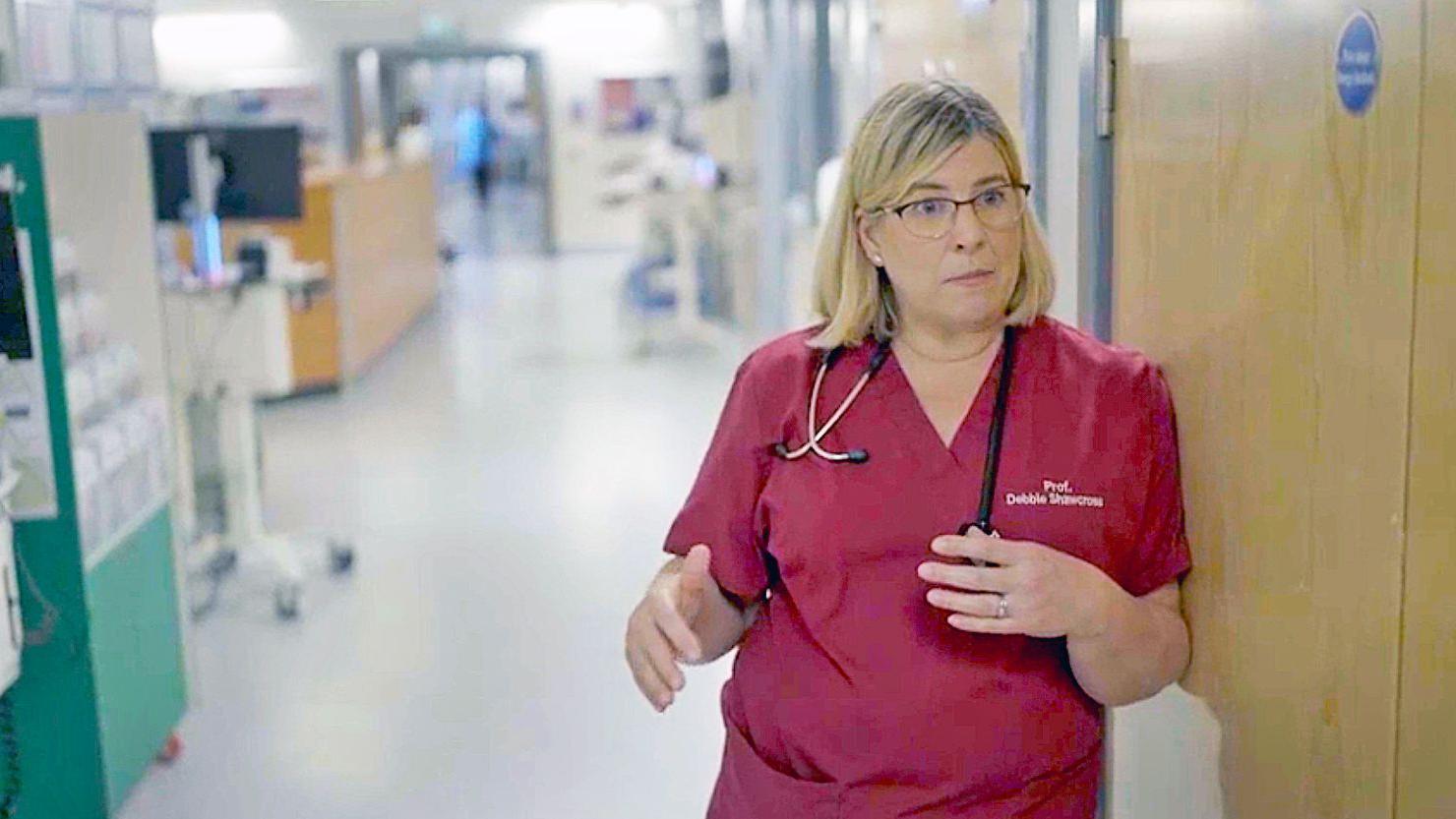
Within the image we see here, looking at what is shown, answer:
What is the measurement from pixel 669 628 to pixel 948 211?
0.53 m

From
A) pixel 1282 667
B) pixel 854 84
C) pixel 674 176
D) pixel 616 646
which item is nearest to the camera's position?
pixel 1282 667

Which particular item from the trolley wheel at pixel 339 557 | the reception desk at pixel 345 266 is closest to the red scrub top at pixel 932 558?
the trolley wheel at pixel 339 557

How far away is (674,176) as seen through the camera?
10680 mm

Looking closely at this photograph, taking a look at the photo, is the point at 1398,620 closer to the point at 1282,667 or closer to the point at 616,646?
the point at 1282,667

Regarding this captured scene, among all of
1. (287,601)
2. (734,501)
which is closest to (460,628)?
(287,601)

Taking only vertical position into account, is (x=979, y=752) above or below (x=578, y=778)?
above

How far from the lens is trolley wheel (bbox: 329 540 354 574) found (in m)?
5.61

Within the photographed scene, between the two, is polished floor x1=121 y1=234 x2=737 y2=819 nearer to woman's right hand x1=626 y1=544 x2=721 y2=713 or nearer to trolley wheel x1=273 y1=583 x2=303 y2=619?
trolley wheel x1=273 y1=583 x2=303 y2=619

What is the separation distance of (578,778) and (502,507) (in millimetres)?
2646

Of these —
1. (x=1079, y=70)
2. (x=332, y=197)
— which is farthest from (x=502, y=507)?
(x=1079, y=70)

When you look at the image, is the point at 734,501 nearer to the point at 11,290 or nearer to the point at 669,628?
the point at 669,628

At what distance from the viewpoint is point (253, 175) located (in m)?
5.78

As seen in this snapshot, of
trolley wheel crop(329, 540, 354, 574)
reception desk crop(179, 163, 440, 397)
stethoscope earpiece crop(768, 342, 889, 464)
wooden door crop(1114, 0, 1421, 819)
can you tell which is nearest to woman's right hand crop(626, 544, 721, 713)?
stethoscope earpiece crop(768, 342, 889, 464)

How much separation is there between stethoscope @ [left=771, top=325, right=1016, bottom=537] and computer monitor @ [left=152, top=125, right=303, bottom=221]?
4.23m
